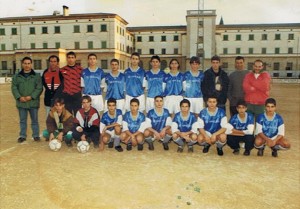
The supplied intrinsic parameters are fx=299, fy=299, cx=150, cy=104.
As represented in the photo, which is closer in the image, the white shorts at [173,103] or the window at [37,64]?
the white shorts at [173,103]

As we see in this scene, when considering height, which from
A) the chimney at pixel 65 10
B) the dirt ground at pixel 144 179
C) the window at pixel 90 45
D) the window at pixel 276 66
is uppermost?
the chimney at pixel 65 10

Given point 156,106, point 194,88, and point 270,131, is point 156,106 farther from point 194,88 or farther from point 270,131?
point 270,131

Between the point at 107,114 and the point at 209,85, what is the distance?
241 cm

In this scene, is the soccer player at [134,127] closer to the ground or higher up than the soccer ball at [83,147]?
higher up

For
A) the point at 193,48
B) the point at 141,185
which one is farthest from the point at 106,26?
the point at 141,185

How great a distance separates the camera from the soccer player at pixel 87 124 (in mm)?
6645

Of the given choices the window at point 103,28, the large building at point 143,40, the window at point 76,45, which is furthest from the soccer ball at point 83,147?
the window at point 76,45

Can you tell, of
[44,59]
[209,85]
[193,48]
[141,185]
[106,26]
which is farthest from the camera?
[193,48]

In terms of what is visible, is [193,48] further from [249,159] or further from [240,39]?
[249,159]

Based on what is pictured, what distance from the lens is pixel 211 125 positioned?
251 inches

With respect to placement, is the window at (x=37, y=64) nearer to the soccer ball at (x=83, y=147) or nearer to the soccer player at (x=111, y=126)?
the soccer player at (x=111, y=126)

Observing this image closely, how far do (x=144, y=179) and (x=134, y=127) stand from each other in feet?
6.66

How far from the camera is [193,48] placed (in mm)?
52938

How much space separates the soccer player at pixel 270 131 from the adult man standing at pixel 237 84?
903 mm
